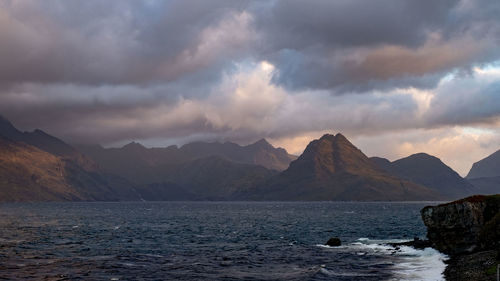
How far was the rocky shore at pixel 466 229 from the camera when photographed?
6200 cm

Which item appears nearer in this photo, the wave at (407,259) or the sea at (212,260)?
the wave at (407,259)

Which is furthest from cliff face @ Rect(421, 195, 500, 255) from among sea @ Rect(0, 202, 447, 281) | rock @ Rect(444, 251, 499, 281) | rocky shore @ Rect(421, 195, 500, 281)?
rock @ Rect(444, 251, 499, 281)

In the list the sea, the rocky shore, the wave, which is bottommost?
the sea

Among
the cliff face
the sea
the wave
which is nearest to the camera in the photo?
the wave

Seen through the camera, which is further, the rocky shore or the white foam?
the rocky shore

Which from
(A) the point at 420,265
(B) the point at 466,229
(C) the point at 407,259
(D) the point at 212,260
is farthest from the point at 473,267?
(D) the point at 212,260

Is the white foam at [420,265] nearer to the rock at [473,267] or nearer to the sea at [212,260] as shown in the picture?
the sea at [212,260]

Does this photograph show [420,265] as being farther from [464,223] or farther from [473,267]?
[473,267]

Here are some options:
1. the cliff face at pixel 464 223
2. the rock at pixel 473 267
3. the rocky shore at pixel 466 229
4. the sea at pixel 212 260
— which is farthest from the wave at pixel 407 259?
the cliff face at pixel 464 223

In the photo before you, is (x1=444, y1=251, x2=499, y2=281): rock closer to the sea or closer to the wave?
the wave

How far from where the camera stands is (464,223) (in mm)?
68625

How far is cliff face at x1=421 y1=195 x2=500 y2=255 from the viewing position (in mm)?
67625

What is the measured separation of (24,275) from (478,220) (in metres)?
63.5

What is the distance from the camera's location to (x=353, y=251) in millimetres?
83312
